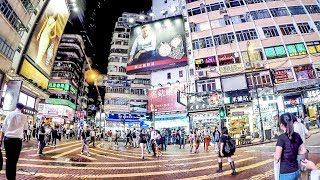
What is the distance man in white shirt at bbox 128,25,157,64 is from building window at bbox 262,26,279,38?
15999 millimetres

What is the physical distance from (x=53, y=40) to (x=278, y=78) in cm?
2720

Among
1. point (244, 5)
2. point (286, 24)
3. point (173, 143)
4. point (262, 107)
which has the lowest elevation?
point (173, 143)

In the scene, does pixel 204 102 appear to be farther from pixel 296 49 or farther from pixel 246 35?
pixel 296 49

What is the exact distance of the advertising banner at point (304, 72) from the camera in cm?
2770

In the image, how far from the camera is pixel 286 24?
103ft

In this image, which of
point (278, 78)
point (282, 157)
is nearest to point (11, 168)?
point (282, 157)

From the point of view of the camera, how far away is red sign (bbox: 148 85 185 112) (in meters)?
33.2

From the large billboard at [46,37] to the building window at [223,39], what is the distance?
20042mm

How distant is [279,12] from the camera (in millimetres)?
32625

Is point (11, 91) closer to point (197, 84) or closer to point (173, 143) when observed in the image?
point (173, 143)

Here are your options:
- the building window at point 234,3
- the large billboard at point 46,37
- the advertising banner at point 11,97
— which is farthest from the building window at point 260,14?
the advertising banner at point 11,97

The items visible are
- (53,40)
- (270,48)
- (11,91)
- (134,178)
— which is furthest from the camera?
(270,48)

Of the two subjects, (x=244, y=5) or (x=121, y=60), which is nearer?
(x=244, y=5)

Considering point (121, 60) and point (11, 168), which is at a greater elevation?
point (121, 60)
